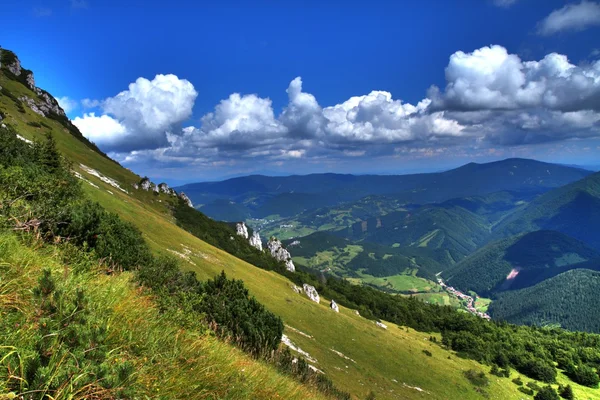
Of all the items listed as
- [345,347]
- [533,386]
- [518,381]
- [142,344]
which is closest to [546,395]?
[533,386]

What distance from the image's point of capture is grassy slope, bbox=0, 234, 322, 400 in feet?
15.6

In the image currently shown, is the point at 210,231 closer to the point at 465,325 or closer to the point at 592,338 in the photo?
the point at 465,325

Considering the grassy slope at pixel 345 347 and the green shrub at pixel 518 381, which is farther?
the green shrub at pixel 518 381

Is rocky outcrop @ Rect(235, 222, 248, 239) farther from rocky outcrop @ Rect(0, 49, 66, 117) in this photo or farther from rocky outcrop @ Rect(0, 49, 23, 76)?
rocky outcrop @ Rect(0, 49, 23, 76)


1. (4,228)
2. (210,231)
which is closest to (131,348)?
(4,228)

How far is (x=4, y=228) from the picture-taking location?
9.41 m

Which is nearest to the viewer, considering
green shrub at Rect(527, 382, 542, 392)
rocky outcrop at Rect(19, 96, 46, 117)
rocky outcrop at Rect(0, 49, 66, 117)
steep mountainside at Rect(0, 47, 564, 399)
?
steep mountainside at Rect(0, 47, 564, 399)

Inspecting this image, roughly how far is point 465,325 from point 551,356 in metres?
29.6

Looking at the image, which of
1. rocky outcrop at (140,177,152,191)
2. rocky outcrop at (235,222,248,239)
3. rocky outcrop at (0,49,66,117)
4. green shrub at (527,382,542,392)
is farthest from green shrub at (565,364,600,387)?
rocky outcrop at (0,49,66,117)

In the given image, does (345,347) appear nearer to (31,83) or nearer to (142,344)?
(142,344)

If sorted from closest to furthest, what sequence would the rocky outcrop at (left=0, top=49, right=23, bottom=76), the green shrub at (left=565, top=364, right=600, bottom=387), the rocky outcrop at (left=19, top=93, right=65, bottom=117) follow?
the green shrub at (left=565, top=364, right=600, bottom=387) → the rocky outcrop at (left=19, top=93, right=65, bottom=117) → the rocky outcrop at (left=0, top=49, right=23, bottom=76)

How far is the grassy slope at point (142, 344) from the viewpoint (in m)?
4.74

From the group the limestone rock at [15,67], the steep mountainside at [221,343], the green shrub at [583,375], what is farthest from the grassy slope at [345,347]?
the limestone rock at [15,67]

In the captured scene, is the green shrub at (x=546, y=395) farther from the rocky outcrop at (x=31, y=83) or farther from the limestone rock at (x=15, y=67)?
the limestone rock at (x=15, y=67)
